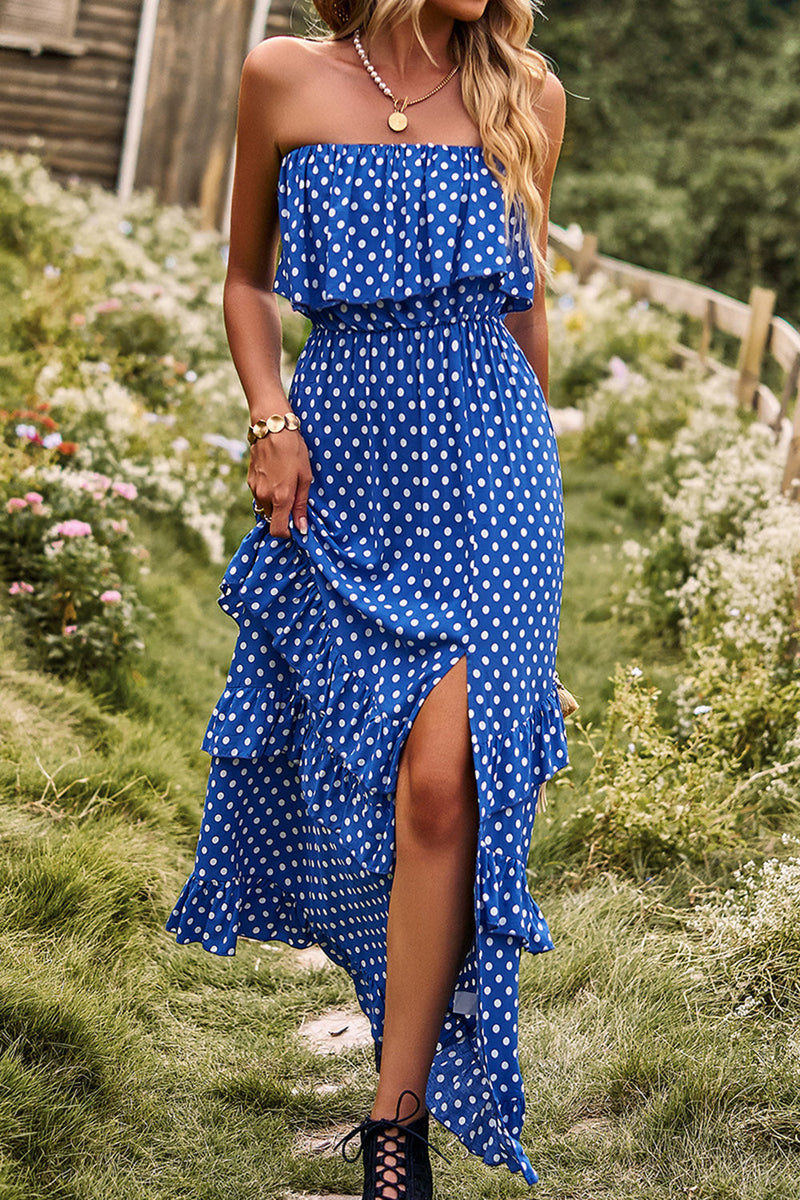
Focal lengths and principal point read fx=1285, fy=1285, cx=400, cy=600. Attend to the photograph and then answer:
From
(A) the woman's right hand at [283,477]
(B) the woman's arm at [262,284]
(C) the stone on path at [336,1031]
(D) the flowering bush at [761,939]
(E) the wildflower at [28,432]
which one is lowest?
(C) the stone on path at [336,1031]

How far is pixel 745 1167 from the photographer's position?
241 centimetres

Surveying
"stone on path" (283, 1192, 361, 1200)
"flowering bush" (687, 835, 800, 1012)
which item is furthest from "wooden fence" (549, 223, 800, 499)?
"stone on path" (283, 1192, 361, 1200)

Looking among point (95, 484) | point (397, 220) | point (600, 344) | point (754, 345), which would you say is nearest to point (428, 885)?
point (397, 220)

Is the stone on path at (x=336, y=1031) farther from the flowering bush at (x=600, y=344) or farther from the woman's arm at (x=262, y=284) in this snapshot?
the flowering bush at (x=600, y=344)

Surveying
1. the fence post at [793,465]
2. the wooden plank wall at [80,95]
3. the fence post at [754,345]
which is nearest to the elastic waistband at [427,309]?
the fence post at [793,465]

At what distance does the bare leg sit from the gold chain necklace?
928 millimetres

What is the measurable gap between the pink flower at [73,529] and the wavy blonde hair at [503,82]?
2077 millimetres

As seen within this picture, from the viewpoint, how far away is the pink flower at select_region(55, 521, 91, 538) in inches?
159

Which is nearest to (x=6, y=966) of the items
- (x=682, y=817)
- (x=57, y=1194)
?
(x=57, y=1194)

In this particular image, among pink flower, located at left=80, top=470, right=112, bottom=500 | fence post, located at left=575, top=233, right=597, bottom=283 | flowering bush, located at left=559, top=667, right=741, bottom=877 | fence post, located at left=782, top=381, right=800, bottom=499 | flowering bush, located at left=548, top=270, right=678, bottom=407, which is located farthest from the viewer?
fence post, located at left=575, top=233, right=597, bottom=283

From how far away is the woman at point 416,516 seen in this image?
7.09 ft

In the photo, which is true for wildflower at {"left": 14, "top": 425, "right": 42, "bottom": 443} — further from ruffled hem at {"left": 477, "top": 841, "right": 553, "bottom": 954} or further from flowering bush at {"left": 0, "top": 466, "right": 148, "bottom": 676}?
ruffled hem at {"left": 477, "top": 841, "right": 553, "bottom": 954}

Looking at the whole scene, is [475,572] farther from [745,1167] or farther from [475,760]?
[745,1167]

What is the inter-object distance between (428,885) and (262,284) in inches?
46.4
